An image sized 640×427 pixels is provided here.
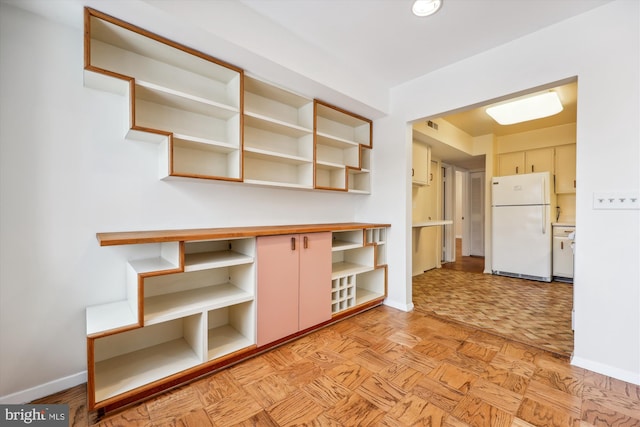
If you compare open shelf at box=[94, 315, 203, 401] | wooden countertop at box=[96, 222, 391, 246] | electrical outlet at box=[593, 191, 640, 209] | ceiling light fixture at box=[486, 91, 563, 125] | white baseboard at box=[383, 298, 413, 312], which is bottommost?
white baseboard at box=[383, 298, 413, 312]

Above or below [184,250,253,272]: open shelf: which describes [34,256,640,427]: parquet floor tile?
below

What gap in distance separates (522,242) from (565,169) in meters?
1.41

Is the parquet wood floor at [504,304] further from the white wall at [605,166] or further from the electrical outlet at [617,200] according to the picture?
the electrical outlet at [617,200]

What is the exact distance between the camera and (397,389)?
1.58 metres

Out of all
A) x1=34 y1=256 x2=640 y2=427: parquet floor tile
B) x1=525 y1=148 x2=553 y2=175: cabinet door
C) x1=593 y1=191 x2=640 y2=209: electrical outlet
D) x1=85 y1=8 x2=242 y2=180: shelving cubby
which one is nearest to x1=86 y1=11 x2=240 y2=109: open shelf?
x1=85 y1=8 x2=242 y2=180: shelving cubby

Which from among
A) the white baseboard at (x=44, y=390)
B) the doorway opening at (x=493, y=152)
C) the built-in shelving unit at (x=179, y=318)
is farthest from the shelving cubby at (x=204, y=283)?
the doorway opening at (x=493, y=152)

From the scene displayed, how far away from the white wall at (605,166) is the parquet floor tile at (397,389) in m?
0.25

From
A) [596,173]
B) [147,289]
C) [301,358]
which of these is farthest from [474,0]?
[147,289]

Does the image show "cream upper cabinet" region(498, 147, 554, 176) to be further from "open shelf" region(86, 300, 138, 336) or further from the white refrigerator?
"open shelf" region(86, 300, 138, 336)

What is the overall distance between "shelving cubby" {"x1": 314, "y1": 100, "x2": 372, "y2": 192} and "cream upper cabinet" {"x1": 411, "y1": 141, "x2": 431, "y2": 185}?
1.19 m

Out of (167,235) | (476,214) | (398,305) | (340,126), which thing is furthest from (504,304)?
(476,214)

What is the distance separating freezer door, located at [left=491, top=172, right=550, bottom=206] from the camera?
4.09 m

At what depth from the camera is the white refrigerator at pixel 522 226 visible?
4082 mm

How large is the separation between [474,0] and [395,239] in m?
2.03
